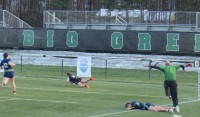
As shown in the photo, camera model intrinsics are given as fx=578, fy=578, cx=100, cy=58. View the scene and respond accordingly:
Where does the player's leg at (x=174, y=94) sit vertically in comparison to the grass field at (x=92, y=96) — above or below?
above

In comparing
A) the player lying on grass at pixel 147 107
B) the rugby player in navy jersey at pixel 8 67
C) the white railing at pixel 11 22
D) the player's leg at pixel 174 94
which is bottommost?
the player lying on grass at pixel 147 107

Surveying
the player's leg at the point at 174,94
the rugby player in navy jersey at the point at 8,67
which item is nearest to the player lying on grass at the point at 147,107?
the player's leg at the point at 174,94

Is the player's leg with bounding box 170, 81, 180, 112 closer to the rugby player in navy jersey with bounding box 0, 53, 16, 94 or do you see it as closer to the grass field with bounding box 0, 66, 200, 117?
the grass field with bounding box 0, 66, 200, 117

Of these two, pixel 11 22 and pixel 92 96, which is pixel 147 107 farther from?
pixel 11 22

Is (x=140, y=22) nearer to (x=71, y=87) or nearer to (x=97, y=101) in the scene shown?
(x=71, y=87)

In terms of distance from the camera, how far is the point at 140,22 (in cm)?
4781

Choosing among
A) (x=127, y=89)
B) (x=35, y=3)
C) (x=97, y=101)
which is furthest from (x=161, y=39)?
(x=35, y=3)

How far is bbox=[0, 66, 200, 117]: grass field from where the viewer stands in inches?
775

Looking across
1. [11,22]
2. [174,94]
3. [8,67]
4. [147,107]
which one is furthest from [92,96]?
[11,22]

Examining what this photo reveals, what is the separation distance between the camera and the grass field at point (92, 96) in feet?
64.6

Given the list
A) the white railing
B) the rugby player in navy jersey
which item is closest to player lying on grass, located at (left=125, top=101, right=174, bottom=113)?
the rugby player in navy jersey

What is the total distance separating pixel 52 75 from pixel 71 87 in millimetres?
9297

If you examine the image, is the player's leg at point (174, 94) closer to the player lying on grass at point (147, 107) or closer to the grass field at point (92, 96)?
the player lying on grass at point (147, 107)

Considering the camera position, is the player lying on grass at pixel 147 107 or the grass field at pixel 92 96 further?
the player lying on grass at pixel 147 107
